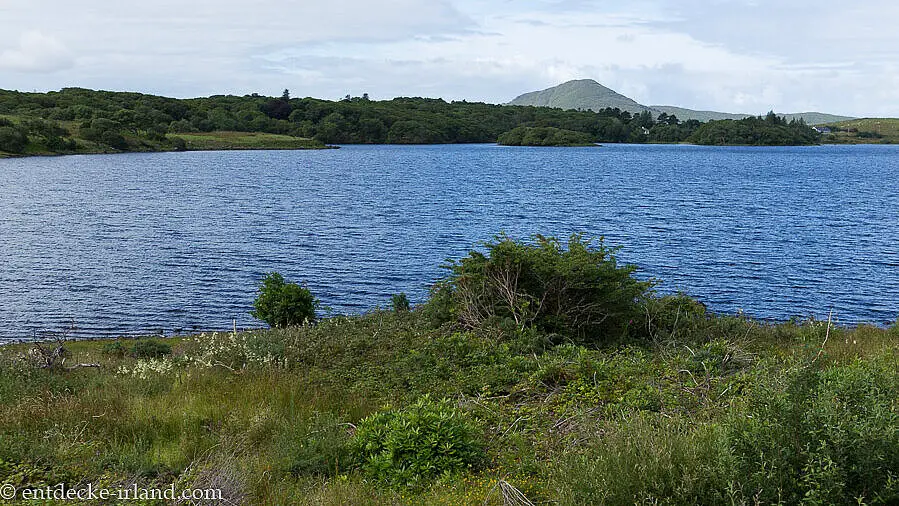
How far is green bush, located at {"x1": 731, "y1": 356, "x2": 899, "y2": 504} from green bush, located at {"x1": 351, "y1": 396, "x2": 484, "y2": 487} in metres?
3.06

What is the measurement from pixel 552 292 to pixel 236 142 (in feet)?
596

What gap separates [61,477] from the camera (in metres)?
6.77

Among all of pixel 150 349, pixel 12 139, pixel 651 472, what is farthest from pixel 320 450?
pixel 12 139

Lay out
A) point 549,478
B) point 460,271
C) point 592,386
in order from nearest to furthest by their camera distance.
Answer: point 549,478 < point 592,386 < point 460,271

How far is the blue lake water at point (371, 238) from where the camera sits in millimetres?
28859

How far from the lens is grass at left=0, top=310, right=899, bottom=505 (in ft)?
19.3

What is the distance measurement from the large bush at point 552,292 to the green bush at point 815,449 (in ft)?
30.3

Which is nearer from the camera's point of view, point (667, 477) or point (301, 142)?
point (667, 477)

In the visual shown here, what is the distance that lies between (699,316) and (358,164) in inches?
4509

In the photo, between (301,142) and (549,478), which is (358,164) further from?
(549,478)

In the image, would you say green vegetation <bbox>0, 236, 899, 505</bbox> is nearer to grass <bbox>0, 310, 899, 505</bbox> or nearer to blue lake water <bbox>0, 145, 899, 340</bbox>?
grass <bbox>0, 310, 899, 505</bbox>

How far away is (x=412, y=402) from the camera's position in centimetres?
1041

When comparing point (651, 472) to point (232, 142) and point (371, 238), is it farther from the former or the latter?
point (232, 142)

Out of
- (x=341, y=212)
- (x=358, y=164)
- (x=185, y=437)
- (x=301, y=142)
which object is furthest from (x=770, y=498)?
(x=301, y=142)
